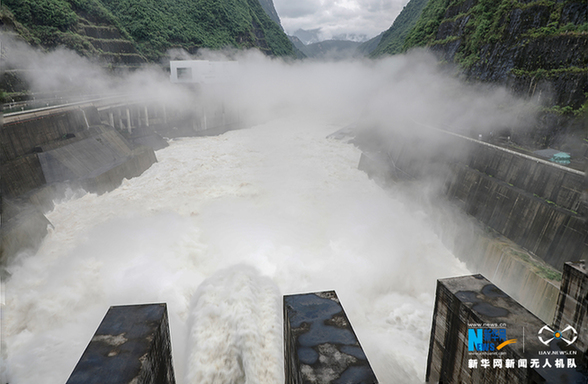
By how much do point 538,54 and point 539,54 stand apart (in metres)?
0.05

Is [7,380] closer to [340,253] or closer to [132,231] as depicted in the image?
[132,231]

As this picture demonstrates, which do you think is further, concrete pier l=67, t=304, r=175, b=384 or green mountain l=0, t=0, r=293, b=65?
green mountain l=0, t=0, r=293, b=65

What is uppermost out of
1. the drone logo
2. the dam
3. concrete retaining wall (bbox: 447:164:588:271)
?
the drone logo

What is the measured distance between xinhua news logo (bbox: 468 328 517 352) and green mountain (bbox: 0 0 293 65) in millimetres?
40737

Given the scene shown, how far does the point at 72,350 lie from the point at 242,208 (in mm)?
10686

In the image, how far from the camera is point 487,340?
20.5 feet

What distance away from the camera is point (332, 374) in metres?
5.35

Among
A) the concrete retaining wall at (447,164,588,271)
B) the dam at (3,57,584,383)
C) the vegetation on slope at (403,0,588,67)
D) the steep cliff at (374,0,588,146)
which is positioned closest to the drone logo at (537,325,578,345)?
the dam at (3,57,584,383)

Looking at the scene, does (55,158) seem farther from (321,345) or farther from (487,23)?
(487,23)

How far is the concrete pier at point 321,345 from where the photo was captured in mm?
5387

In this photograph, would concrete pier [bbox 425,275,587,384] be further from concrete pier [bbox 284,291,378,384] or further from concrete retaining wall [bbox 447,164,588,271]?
concrete retaining wall [bbox 447,164,588,271]

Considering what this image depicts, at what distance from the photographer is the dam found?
9.61 meters

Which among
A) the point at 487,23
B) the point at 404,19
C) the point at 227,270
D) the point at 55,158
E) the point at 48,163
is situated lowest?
the point at 227,270

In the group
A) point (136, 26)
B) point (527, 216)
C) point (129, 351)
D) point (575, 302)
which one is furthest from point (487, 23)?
point (136, 26)
